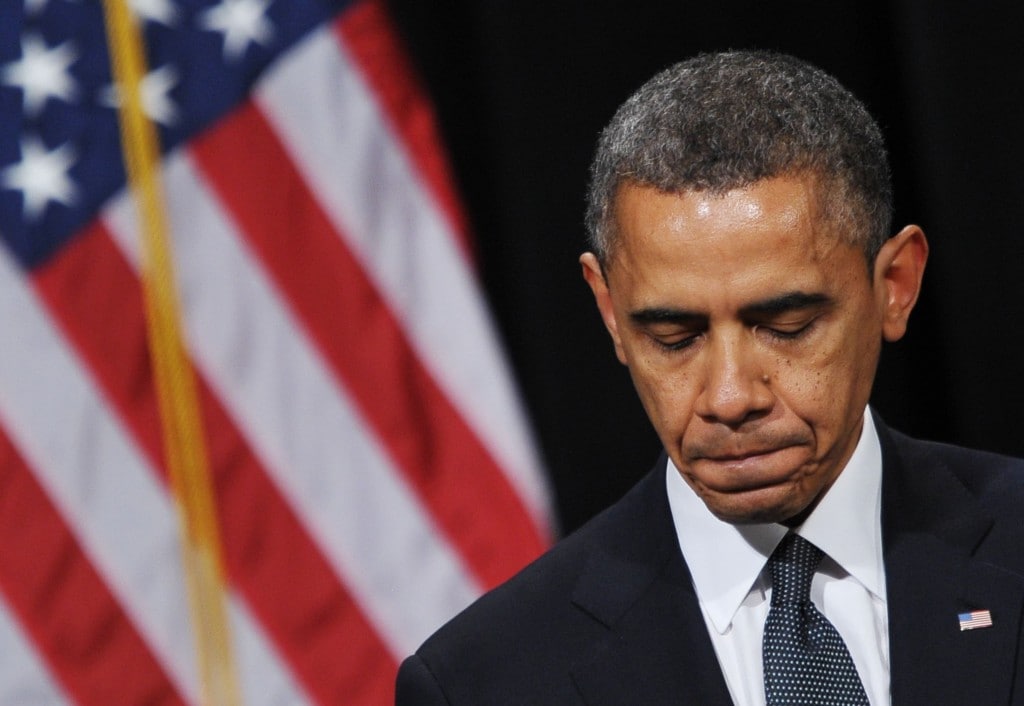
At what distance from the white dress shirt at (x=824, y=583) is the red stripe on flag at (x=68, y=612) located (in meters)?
1.49

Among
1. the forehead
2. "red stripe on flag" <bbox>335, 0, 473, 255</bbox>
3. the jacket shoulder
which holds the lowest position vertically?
the jacket shoulder

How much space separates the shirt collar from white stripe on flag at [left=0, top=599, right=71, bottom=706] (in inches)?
61.2

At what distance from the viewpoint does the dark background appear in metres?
2.42

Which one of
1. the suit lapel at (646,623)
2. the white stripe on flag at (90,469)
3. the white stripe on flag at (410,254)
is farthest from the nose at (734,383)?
the white stripe on flag at (90,469)

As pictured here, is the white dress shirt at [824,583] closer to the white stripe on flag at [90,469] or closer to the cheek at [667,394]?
the cheek at [667,394]

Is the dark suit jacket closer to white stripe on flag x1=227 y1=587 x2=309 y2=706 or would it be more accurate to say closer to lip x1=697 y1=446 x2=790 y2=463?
lip x1=697 y1=446 x2=790 y2=463

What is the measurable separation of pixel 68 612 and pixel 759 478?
1.68 meters

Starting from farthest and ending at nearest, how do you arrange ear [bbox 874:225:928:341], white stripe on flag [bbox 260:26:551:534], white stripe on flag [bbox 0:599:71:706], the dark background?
white stripe on flag [bbox 260:26:551:534] < white stripe on flag [bbox 0:599:71:706] < the dark background < ear [bbox 874:225:928:341]

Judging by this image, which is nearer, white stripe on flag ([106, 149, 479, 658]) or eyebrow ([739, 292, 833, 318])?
eyebrow ([739, 292, 833, 318])

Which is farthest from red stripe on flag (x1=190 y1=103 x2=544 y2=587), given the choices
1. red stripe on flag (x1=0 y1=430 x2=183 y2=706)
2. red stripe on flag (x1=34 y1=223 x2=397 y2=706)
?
red stripe on flag (x1=0 y1=430 x2=183 y2=706)

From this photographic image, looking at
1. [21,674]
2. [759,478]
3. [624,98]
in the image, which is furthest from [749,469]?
[21,674]

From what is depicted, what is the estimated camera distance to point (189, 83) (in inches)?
104

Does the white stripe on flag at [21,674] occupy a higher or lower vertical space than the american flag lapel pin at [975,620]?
higher

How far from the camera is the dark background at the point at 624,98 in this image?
2.42m
